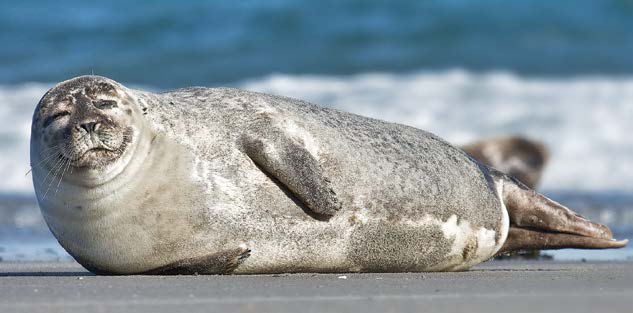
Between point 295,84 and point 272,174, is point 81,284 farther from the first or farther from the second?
point 295,84

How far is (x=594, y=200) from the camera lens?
12844mm

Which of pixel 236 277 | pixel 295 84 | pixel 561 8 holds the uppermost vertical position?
pixel 561 8

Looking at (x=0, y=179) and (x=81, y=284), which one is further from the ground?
(x=0, y=179)

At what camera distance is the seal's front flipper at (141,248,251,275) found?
6.07 meters

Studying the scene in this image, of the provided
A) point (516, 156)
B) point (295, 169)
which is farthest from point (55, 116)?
point (516, 156)

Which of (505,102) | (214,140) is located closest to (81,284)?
(214,140)

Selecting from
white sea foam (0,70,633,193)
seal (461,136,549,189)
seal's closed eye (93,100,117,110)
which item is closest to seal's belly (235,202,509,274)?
seal's closed eye (93,100,117,110)

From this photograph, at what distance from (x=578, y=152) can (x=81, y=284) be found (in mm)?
11718

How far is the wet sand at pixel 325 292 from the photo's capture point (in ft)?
14.6

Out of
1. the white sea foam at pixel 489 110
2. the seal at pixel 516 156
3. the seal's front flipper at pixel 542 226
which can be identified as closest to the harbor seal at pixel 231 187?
the seal's front flipper at pixel 542 226

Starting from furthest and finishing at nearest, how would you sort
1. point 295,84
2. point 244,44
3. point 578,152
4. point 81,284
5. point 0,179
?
point 244,44
point 295,84
point 578,152
point 0,179
point 81,284

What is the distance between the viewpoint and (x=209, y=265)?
20.0 feet

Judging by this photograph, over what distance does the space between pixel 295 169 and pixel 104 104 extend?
0.97 metres

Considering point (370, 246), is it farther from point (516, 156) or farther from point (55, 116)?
point (516, 156)
